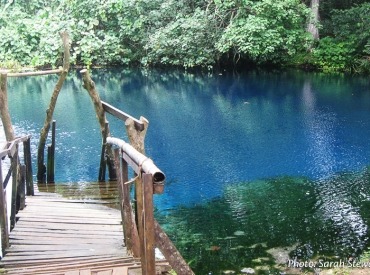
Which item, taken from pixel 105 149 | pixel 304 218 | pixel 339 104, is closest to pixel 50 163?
pixel 105 149

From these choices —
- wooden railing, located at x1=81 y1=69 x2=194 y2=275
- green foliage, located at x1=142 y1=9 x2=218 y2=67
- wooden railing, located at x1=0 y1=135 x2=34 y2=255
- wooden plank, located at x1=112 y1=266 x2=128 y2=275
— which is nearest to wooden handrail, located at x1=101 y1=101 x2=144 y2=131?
wooden railing, located at x1=81 y1=69 x2=194 y2=275

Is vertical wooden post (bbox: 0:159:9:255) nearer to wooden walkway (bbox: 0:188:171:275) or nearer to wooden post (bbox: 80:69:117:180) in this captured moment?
wooden walkway (bbox: 0:188:171:275)

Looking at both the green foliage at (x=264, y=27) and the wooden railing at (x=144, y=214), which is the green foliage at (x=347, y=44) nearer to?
the green foliage at (x=264, y=27)

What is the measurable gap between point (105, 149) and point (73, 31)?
71.3ft

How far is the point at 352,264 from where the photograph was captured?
23.5 ft

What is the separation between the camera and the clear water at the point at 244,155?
8250 millimetres

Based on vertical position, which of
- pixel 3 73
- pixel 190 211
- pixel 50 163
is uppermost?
pixel 3 73

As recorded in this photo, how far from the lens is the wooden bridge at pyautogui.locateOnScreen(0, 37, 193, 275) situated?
12.1ft

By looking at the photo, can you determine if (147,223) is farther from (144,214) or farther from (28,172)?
(28,172)

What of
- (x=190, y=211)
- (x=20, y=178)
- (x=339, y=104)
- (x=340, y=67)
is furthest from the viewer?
(x=340, y=67)

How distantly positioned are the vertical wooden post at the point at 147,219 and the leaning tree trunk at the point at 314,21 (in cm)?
2345

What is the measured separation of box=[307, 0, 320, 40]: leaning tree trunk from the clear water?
245 cm

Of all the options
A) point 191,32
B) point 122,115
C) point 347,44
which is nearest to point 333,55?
point 347,44

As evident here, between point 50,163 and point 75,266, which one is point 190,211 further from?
point 75,266
